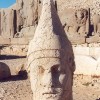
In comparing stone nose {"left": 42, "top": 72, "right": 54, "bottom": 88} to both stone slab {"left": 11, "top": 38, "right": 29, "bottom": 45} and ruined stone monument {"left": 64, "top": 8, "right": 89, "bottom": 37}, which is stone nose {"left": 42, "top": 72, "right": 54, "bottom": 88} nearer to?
stone slab {"left": 11, "top": 38, "right": 29, "bottom": 45}

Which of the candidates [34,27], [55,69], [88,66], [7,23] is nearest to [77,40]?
[34,27]

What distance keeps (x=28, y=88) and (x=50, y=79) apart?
13.2ft

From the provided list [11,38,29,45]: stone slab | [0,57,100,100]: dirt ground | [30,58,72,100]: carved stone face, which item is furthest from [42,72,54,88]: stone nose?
[11,38,29,45]: stone slab

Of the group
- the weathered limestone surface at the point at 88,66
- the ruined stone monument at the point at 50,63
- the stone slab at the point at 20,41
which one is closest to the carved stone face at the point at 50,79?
the ruined stone monument at the point at 50,63

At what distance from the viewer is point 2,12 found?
28.0 m

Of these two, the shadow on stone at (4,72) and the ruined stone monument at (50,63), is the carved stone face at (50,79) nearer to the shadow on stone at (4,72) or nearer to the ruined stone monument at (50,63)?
the ruined stone monument at (50,63)

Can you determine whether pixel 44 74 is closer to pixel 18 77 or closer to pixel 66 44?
pixel 66 44

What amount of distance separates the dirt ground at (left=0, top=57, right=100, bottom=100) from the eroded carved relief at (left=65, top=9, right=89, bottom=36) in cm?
1007

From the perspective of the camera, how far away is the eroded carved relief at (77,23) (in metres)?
21.2

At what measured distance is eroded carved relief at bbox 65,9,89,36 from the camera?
21156 mm

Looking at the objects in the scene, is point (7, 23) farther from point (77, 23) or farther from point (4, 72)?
point (4, 72)

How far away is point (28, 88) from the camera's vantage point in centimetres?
927

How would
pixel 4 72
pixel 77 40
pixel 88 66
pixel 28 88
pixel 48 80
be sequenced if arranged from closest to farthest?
pixel 48 80 < pixel 28 88 < pixel 4 72 < pixel 88 66 < pixel 77 40

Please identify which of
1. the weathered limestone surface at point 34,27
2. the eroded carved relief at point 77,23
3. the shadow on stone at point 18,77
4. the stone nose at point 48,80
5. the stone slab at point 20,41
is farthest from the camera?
the eroded carved relief at point 77,23
